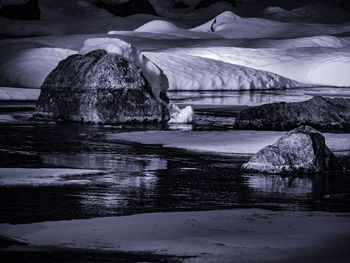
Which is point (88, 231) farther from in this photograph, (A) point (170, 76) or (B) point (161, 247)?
(A) point (170, 76)

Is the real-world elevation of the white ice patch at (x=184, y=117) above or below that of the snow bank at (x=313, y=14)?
below

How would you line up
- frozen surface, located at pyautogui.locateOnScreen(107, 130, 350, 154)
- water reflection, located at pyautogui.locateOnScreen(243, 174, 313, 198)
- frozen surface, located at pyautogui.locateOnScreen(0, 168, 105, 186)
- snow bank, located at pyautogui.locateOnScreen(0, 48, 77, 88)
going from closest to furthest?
water reflection, located at pyautogui.locateOnScreen(243, 174, 313, 198)
frozen surface, located at pyautogui.locateOnScreen(0, 168, 105, 186)
frozen surface, located at pyautogui.locateOnScreen(107, 130, 350, 154)
snow bank, located at pyautogui.locateOnScreen(0, 48, 77, 88)

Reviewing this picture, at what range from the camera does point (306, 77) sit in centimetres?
2361

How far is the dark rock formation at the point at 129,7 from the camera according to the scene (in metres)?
48.9

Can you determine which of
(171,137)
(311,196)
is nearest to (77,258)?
(311,196)

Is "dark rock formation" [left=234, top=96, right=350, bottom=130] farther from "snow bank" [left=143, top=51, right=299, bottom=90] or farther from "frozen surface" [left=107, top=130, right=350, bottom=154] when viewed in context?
"snow bank" [left=143, top=51, right=299, bottom=90]

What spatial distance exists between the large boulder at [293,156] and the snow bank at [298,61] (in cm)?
1700

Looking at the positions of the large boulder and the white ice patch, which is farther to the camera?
the white ice patch

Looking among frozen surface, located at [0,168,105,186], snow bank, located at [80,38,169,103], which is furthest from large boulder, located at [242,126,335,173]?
snow bank, located at [80,38,169,103]

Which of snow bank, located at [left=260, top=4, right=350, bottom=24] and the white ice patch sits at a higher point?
snow bank, located at [left=260, top=4, right=350, bottom=24]

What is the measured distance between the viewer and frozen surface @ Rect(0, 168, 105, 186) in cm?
540

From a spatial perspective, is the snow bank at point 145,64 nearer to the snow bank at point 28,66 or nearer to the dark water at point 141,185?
the dark water at point 141,185

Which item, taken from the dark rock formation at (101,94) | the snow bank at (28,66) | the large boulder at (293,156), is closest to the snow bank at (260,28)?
the snow bank at (28,66)

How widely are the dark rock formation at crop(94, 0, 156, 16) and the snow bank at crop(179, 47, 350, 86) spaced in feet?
76.1
